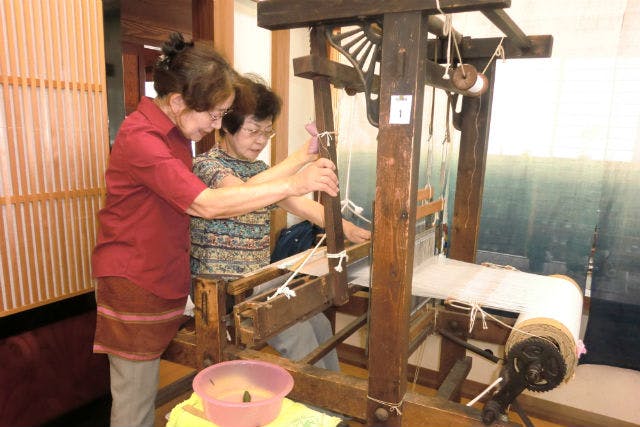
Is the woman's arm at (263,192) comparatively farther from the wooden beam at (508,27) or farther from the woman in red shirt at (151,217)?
the wooden beam at (508,27)

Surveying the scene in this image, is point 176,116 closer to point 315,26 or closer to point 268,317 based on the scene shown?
point 315,26

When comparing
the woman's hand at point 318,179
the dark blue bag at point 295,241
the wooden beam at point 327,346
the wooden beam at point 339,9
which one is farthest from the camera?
the dark blue bag at point 295,241

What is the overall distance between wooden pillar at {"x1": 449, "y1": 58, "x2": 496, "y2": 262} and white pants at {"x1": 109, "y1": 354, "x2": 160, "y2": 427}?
130 cm

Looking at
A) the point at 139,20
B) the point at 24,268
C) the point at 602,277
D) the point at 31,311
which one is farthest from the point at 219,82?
the point at 139,20

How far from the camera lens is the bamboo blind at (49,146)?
1.50 m

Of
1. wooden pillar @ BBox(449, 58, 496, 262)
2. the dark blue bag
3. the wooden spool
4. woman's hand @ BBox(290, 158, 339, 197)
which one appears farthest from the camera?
the dark blue bag

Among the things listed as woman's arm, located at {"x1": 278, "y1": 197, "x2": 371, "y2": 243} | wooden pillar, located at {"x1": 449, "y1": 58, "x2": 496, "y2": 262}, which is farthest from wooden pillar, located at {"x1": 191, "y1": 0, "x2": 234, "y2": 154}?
→ wooden pillar, located at {"x1": 449, "y1": 58, "x2": 496, "y2": 262}

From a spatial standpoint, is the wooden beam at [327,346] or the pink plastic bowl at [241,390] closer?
the pink plastic bowl at [241,390]

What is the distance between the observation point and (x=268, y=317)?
1.20m

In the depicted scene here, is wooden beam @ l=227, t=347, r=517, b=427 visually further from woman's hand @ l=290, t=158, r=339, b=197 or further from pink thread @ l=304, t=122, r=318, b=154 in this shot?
pink thread @ l=304, t=122, r=318, b=154

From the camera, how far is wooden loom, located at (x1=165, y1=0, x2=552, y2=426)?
3.26 feet

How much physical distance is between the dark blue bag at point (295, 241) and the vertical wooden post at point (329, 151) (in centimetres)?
158

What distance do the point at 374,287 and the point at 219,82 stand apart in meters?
0.74

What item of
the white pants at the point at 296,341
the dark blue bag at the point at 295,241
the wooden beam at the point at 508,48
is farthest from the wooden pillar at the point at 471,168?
the dark blue bag at the point at 295,241
